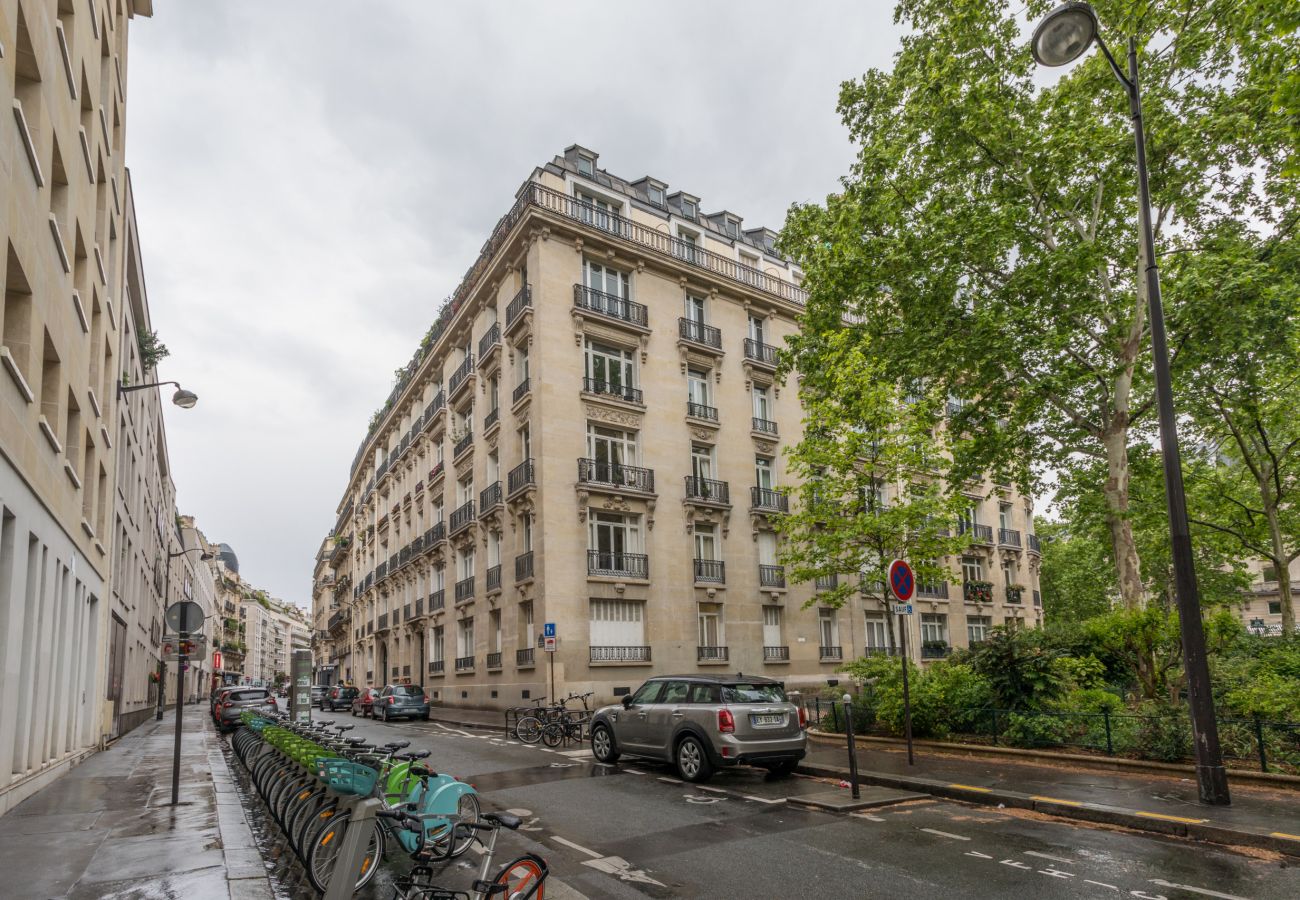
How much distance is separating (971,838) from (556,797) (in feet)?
17.6

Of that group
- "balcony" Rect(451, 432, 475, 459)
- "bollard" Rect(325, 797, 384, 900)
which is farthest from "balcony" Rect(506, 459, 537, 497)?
"bollard" Rect(325, 797, 384, 900)

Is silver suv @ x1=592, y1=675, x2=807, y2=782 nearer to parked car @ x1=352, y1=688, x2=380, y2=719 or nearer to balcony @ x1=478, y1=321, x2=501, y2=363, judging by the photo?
balcony @ x1=478, y1=321, x2=501, y2=363

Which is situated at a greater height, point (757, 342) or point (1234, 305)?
point (757, 342)

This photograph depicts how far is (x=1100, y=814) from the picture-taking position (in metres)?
8.46

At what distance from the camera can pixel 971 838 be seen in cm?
795

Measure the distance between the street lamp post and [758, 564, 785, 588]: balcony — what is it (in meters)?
21.7

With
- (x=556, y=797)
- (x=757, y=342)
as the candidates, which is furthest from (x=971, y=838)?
(x=757, y=342)

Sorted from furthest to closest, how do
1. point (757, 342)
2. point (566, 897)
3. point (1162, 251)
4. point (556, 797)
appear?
point (757, 342) → point (1162, 251) → point (556, 797) → point (566, 897)

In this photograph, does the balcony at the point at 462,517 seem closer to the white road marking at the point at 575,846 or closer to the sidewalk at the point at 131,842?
the sidewalk at the point at 131,842

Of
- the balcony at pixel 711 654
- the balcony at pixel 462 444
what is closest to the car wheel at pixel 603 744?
the balcony at pixel 711 654

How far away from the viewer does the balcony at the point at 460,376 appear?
3478 centimetres

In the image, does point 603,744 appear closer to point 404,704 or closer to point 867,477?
point 867,477

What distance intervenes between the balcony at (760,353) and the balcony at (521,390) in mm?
9218

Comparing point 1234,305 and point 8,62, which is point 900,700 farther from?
point 8,62
